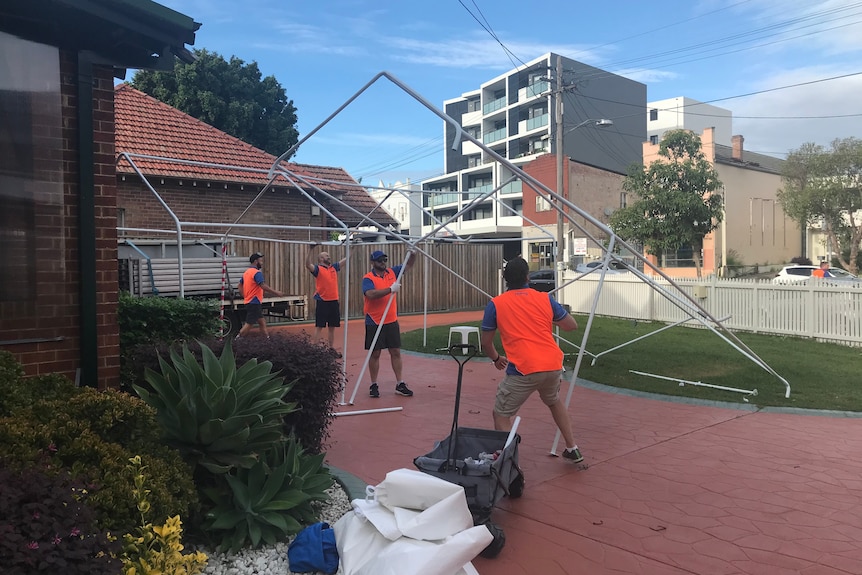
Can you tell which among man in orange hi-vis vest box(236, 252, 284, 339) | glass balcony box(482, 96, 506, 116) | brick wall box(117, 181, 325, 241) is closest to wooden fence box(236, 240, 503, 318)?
brick wall box(117, 181, 325, 241)

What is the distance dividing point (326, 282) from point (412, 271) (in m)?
9.50

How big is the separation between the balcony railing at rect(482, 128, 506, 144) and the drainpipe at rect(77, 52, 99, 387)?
5187cm

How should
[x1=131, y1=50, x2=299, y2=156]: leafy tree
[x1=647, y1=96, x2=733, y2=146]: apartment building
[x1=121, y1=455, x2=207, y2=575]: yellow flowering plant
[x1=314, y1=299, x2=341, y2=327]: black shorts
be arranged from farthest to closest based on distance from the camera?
[x1=647, y1=96, x2=733, y2=146]: apartment building
[x1=131, y1=50, x2=299, y2=156]: leafy tree
[x1=314, y1=299, x2=341, y2=327]: black shorts
[x1=121, y1=455, x2=207, y2=575]: yellow flowering plant

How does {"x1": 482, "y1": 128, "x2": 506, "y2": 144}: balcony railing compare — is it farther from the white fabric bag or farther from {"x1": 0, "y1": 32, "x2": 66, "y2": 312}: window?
the white fabric bag

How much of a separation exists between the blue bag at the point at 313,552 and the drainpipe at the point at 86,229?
2.03 metres

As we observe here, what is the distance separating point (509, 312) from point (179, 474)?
269cm

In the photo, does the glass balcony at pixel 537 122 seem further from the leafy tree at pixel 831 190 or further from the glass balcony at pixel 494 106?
the leafy tree at pixel 831 190

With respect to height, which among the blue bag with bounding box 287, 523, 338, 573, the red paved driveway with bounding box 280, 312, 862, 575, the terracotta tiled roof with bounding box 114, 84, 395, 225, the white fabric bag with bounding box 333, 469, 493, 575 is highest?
the terracotta tiled roof with bounding box 114, 84, 395, 225

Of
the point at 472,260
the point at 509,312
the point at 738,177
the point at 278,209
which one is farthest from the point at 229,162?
the point at 738,177

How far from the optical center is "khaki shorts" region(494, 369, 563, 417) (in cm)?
498

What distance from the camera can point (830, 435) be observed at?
20.9ft

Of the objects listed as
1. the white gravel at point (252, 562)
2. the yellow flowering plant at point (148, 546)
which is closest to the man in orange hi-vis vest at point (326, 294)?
the white gravel at point (252, 562)

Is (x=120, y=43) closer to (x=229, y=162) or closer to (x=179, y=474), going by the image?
(x=179, y=474)

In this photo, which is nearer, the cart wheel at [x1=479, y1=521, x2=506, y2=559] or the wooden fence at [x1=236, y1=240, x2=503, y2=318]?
the cart wheel at [x1=479, y1=521, x2=506, y2=559]
